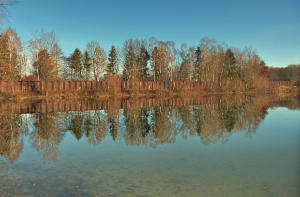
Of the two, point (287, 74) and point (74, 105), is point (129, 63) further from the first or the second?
point (287, 74)

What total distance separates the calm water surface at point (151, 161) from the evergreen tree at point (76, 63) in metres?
51.1

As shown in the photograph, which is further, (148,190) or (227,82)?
(227,82)

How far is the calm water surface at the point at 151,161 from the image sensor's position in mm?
4855

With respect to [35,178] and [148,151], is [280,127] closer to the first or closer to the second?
[148,151]

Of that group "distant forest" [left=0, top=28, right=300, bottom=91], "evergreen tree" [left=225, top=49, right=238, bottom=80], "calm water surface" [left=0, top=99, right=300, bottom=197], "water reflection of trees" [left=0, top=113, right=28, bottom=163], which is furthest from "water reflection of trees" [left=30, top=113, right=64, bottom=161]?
"evergreen tree" [left=225, top=49, right=238, bottom=80]

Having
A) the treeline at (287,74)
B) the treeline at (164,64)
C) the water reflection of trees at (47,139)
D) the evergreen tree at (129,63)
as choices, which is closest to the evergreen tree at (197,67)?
the treeline at (164,64)

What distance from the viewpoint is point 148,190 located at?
473cm

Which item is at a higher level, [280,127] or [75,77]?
[75,77]

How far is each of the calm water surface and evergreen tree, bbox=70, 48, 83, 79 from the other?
5114 cm

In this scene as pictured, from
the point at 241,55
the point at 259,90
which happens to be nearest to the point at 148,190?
the point at 259,90

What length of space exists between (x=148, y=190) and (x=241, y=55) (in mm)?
68825

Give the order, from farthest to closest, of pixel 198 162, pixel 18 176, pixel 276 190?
1. pixel 198 162
2. pixel 18 176
3. pixel 276 190

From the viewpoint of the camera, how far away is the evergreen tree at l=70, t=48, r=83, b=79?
6043 centimetres

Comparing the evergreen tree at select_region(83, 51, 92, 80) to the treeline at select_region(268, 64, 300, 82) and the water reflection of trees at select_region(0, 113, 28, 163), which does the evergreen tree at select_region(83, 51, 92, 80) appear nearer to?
the water reflection of trees at select_region(0, 113, 28, 163)
